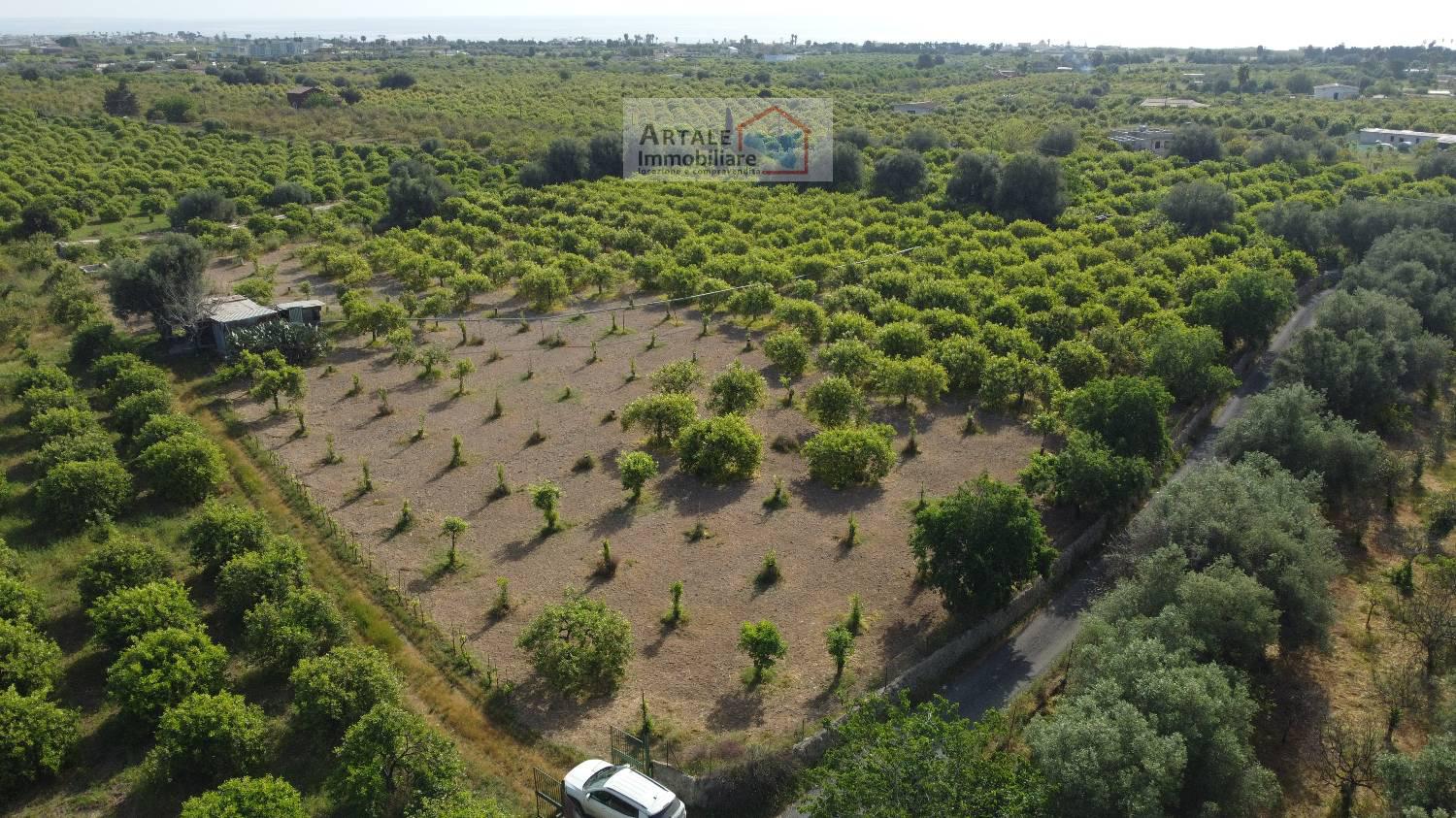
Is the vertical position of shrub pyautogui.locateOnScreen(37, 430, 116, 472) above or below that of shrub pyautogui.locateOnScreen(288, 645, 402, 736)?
above

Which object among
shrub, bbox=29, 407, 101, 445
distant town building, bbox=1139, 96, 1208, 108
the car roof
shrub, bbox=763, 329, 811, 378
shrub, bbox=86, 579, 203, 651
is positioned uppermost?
distant town building, bbox=1139, 96, 1208, 108

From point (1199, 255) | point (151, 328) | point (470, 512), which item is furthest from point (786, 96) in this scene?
point (470, 512)

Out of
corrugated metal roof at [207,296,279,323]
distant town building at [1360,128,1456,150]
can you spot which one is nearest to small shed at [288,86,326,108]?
corrugated metal roof at [207,296,279,323]

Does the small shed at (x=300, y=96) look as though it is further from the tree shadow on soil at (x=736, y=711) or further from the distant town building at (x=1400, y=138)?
the distant town building at (x=1400, y=138)

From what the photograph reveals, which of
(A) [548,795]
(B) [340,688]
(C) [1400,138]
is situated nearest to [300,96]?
(B) [340,688]

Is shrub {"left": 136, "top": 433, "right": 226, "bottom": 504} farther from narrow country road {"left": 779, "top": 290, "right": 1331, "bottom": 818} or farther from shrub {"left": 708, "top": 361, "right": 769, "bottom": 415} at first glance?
narrow country road {"left": 779, "top": 290, "right": 1331, "bottom": 818}

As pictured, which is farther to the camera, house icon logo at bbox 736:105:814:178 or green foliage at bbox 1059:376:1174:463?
house icon logo at bbox 736:105:814:178

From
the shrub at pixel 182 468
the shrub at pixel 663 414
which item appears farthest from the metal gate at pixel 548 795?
the shrub at pixel 182 468

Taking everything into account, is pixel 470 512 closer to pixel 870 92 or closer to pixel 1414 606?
pixel 1414 606
